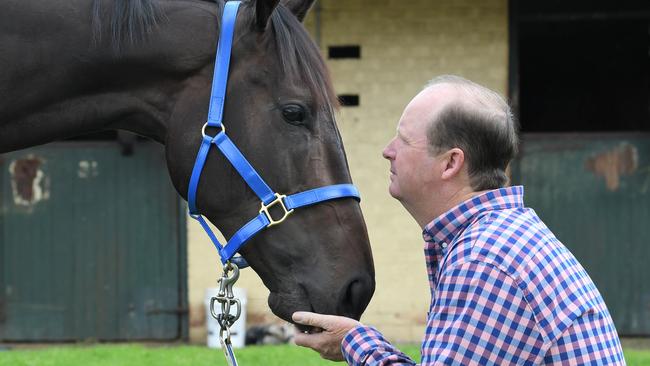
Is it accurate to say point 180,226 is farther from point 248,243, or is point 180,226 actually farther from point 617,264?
point 248,243

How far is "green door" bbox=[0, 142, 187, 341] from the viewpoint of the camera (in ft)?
24.8

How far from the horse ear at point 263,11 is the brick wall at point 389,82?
480cm

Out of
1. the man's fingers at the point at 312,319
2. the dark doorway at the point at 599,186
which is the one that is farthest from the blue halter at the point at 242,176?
the dark doorway at the point at 599,186

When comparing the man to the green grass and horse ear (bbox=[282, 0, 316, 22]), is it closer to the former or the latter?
horse ear (bbox=[282, 0, 316, 22])

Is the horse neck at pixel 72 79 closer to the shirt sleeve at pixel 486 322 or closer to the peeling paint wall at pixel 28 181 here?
the shirt sleeve at pixel 486 322

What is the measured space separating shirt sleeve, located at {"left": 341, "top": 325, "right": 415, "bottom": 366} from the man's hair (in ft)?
1.32

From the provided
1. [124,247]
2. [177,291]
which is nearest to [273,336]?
[177,291]

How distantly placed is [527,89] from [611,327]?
6634mm

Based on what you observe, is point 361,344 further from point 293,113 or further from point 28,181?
point 28,181

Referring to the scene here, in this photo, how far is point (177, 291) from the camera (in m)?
7.61

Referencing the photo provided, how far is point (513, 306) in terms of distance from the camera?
1.80 m

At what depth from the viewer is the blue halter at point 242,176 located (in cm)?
265

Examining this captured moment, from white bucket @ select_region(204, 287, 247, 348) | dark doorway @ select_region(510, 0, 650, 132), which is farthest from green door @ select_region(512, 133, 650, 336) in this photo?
white bucket @ select_region(204, 287, 247, 348)

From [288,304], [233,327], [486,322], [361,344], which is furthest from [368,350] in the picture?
[233,327]
